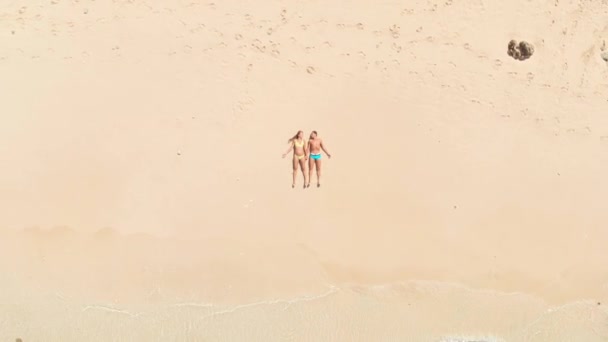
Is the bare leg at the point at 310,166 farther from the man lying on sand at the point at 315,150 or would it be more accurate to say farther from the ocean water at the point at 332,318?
the ocean water at the point at 332,318

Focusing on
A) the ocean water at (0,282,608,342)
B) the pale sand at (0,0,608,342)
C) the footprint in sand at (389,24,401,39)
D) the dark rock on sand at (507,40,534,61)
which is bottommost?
the ocean water at (0,282,608,342)

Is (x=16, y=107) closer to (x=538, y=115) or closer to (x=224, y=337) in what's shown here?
(x=224, y=337)

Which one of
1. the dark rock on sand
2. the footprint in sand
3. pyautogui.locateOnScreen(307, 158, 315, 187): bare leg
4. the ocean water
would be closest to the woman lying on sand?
pyautogui.locateOnScreen(307, 158, 315, 187): bare leg

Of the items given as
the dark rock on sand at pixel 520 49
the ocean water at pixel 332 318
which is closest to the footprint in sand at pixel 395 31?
the dark rock on sand at pixel 520 49

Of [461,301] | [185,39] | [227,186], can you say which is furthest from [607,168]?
[185,39]

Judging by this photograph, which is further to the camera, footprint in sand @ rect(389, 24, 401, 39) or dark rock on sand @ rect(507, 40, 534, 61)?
footprint in sand @ rect(389, 24, 401, 39)

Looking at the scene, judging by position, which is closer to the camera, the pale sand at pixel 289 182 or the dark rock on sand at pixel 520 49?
the dark rock on sand at pixel 520 49

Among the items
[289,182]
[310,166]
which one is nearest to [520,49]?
[310,166]

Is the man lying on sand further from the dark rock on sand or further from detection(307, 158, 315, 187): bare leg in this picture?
the dark rock on sand
